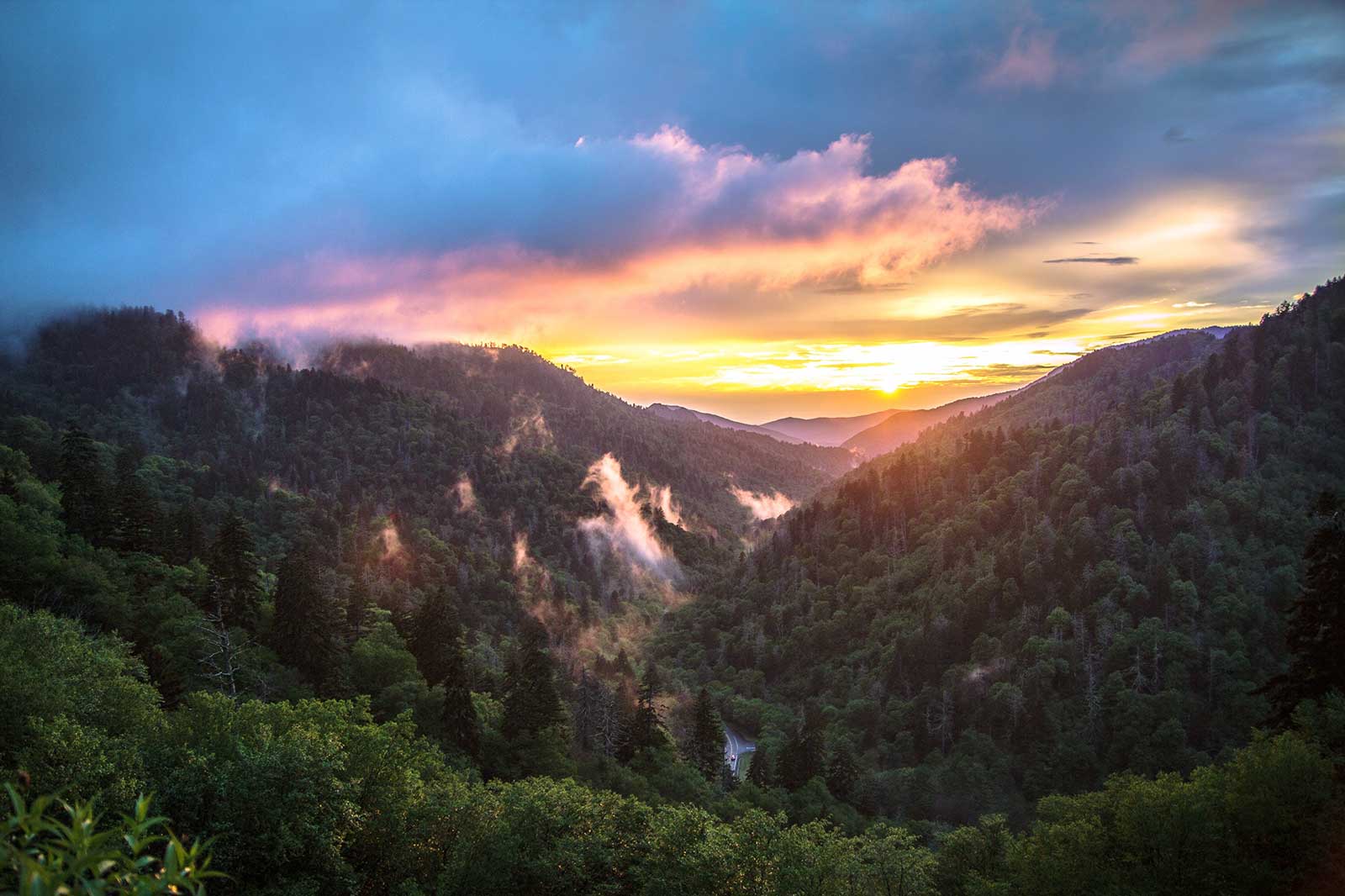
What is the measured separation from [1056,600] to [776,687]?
57.5m

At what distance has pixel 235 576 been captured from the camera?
62.8 m

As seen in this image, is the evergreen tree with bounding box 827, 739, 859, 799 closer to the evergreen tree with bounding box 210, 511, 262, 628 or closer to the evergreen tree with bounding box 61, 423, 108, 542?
the evergreen tree with bounding box 210, 511, 262, 628

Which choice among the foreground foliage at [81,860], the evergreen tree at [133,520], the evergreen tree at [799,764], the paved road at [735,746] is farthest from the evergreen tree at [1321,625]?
the paved road at [735,746]

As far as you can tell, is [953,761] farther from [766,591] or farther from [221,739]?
[221,739]

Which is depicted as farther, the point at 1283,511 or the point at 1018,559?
the point at 1018,559

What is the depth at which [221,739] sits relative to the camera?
1155 inches

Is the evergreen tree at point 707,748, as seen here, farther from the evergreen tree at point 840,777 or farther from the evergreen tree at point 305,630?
the evergreen tree at point 305,630

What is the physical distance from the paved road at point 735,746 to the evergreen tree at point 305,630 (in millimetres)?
74648

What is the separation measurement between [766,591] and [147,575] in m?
145

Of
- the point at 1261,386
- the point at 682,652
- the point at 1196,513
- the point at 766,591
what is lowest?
the point at 682,652

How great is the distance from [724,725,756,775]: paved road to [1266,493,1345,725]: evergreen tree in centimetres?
8742

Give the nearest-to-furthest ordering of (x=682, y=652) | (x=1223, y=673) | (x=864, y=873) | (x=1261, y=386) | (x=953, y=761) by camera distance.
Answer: (x=864, y=873) < (x=1223, y=673) < (x=953, y=761) < (x=1261, y=386) < (x=682, y=652)

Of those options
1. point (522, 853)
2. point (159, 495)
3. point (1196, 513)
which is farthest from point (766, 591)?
point (522, 853)

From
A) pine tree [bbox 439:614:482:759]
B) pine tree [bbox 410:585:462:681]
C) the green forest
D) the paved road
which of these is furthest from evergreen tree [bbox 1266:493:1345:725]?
the paved road
